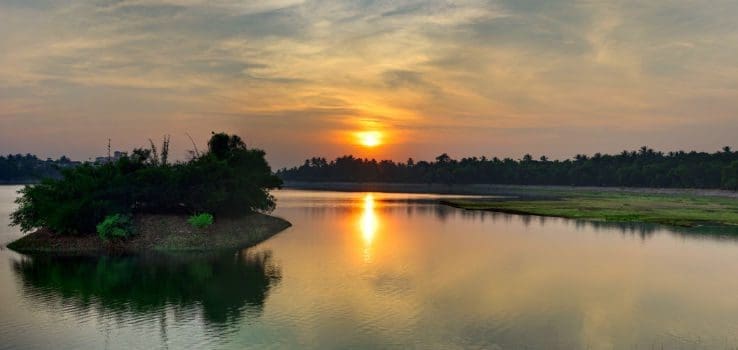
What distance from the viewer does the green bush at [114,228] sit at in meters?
58.5

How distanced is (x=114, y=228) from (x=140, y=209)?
848cm

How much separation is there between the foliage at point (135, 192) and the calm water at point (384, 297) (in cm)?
654

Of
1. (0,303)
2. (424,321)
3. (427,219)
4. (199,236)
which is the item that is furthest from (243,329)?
(427,219)

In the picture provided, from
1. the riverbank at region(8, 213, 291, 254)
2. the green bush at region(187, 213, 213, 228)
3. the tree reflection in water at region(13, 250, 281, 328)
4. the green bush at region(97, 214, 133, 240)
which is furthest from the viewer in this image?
the green bush at region(187, 213, 213, 228)

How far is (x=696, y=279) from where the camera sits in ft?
152

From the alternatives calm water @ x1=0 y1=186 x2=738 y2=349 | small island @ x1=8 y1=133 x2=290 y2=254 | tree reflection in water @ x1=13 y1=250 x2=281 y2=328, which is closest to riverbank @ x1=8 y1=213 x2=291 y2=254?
small island @ x1=8 y1=133 x2=290 y2=254

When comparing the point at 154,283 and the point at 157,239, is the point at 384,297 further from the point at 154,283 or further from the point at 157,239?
the point at 157,239

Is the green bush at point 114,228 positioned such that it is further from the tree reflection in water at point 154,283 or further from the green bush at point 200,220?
the green bush at point 200,220

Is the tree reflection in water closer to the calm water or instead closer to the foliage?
the calm water

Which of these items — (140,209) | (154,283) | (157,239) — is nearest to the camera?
(154,283)

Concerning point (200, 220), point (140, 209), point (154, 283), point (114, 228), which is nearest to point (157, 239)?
point (114, 228)

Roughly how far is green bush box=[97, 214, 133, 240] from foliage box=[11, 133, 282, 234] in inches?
59.1

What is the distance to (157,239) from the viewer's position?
61.0 m

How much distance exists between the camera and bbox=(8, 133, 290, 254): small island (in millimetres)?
58625
